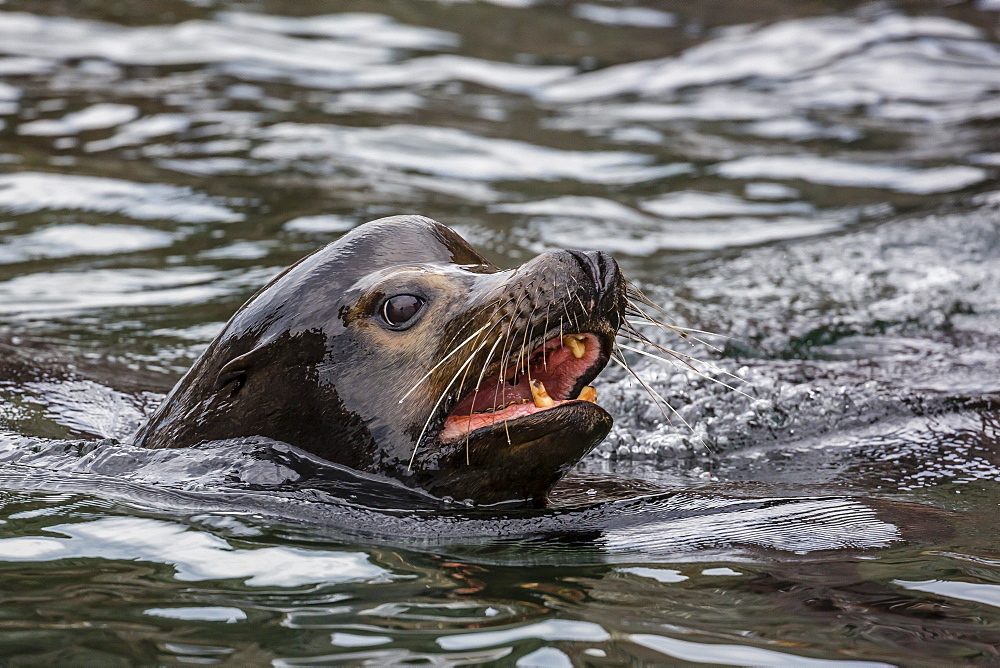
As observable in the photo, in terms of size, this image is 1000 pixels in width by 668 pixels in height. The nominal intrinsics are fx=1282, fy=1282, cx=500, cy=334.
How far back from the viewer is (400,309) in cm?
412

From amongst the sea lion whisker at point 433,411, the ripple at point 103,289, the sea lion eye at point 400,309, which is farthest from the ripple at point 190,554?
the ripple at point 103,289

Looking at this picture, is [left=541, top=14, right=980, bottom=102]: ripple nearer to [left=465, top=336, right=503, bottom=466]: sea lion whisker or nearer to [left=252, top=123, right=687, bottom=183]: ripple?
[left=252, top=123, right=687, bottom=183]: ripple

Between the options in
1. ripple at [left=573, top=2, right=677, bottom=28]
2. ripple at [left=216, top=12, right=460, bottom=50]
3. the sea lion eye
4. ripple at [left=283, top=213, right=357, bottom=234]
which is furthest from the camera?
ripple at [left=573, top=2, right=677, bottom=28]

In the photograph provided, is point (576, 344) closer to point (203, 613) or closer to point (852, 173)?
point (203, 613)

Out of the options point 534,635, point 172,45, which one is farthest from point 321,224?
point 534,635

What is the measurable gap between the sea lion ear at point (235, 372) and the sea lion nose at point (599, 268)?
3.67ft

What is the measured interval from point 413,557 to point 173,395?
4.32ft

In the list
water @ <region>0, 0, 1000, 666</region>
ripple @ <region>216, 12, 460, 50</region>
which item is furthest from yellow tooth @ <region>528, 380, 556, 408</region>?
ripple @ <region>216, 12, 460, 50</region>

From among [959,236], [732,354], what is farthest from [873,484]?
[959,236]

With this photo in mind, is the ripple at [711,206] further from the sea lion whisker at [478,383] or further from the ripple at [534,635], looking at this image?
the ripple at [534,635]

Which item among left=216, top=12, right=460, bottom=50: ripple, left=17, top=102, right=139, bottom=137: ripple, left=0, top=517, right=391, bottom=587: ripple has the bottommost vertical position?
left=0, top=517, right=391, bottom=587: ripple

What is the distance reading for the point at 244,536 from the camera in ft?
12.2

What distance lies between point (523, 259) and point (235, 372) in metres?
4.26

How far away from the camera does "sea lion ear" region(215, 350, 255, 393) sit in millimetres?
4156
